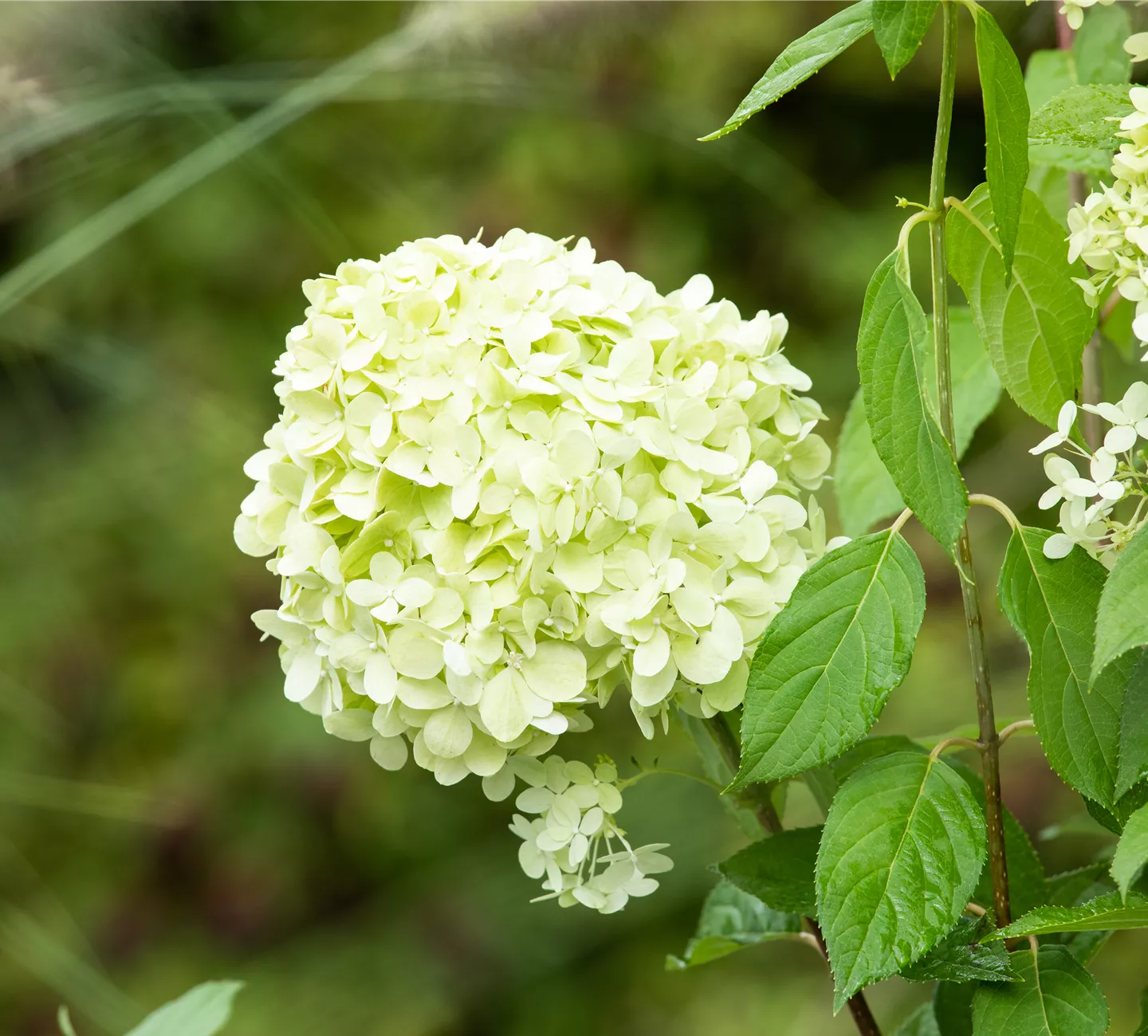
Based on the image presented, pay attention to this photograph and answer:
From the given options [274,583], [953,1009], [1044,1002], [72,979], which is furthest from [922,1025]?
[274,583]

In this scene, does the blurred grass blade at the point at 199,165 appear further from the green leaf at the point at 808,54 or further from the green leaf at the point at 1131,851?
the green leaf at the point at 1131,851

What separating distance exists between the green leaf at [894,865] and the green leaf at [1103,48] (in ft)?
1.40

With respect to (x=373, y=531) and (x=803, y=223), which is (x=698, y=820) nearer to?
(x=803, y=223)

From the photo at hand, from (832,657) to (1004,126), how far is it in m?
0.17

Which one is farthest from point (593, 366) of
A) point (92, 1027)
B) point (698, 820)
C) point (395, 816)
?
point (92, 1027)

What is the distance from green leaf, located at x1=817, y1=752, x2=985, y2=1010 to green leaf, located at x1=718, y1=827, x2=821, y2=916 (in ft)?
0.20

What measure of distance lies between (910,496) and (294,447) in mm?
219

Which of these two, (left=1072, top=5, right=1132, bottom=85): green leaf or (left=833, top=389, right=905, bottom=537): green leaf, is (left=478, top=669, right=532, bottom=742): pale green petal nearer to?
(left=833, top=389, right=905, bottom=537): green leaf

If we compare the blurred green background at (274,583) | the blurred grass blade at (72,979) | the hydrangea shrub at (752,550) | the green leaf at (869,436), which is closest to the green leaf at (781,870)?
the hydrangea shrub at (752,550)

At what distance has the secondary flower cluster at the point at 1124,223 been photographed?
0.36 metres

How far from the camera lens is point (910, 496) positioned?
346mm

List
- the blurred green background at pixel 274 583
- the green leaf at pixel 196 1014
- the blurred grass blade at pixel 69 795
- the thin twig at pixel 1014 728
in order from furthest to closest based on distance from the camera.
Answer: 1. the blurred green background at pixel 274 583
2. the blurred grass blade at pixel 69 795
3. the green leaf at pixel 196 1014
4. the thin twig at pixel 1014 728

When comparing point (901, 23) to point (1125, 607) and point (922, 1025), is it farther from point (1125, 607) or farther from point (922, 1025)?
point (922, 1025)

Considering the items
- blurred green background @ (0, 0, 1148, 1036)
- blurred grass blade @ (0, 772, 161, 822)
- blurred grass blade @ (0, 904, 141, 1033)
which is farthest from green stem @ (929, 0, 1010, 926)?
blurred grass blade @ (0, 772, 161, 822)
